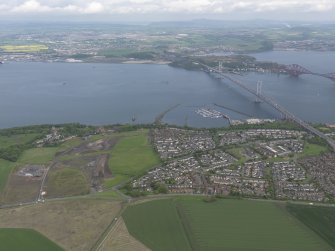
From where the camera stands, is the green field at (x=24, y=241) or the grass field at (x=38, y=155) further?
the grass field at (x=38, y=155)

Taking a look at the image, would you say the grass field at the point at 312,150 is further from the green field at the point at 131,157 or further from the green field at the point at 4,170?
the green field at the point at 4,170

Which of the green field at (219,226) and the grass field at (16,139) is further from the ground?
the green field at (219,226)

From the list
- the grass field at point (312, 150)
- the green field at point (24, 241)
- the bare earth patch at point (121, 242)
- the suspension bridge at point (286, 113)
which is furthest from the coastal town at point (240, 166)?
the green field at point (24, 241)

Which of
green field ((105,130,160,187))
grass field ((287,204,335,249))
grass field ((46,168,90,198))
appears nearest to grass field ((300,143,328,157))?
grass field ((287,204,335,249))

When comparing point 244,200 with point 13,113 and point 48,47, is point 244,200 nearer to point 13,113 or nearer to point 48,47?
point 13,113

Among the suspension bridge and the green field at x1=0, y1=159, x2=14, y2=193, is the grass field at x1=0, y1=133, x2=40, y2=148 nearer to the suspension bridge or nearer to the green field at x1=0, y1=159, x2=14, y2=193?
the green field at x1=0, y1=159, x2=14, y2=193

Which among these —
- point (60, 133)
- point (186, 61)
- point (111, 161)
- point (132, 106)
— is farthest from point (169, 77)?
point (111, 161)

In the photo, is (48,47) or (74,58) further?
(48,47)
